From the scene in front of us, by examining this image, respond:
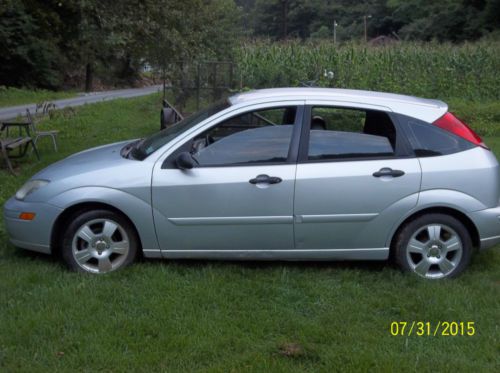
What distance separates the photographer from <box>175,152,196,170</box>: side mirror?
5047mm

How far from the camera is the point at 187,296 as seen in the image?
4695mm

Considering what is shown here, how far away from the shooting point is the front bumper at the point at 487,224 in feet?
16.9

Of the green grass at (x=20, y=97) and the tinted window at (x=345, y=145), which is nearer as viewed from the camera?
the tinted window at (x=345, y=145)

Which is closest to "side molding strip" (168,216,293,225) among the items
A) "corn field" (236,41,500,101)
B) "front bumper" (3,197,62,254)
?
"front bumper" (3,197,62,254)

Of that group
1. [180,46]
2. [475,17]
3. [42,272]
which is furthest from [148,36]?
[475,17]

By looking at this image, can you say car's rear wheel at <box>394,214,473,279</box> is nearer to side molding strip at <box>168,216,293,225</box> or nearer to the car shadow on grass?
the car shadow on grass

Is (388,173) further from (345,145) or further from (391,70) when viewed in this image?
(391,70)

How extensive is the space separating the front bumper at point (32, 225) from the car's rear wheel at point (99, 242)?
0.16 m

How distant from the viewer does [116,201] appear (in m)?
5.09

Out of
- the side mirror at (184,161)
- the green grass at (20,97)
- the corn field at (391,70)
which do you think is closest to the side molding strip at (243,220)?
the side mirror at (184,161)

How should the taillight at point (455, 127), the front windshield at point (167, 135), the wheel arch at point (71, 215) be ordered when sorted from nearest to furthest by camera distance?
the wheel arch at point (71, 215)
the taillight at point (455, 127)
the front windshield at point (167, 135)

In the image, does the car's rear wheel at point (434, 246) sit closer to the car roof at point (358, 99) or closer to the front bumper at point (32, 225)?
the car roof at point (358, 99)

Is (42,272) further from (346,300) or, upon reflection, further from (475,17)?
(475,17)

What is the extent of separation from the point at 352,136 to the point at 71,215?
238 cm
